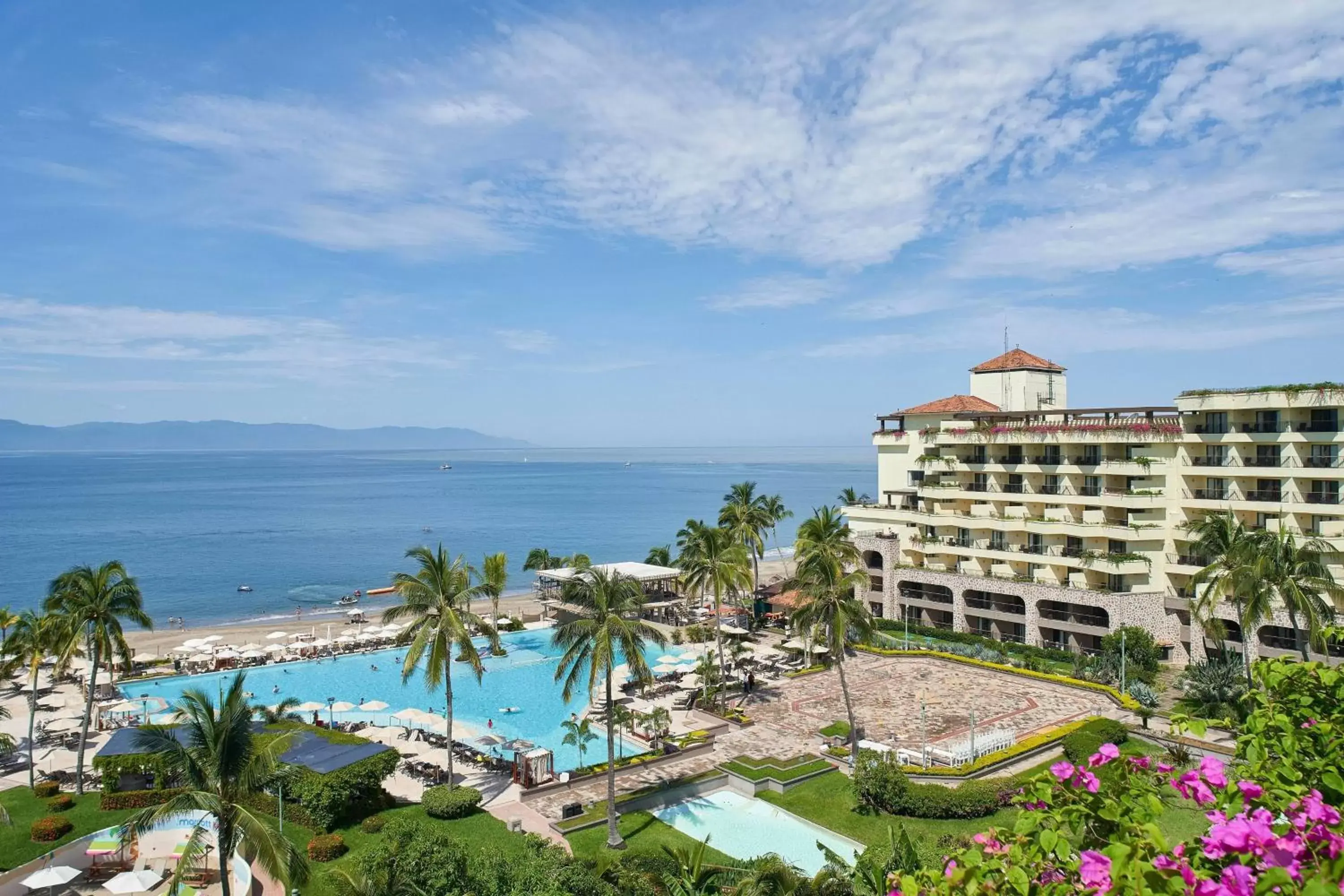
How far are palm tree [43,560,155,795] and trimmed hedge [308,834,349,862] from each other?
10822 mm

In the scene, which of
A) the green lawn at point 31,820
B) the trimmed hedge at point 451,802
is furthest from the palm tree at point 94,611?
the trimmed hedge at point 451,802

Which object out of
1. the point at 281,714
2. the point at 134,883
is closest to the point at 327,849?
the point at 134,883

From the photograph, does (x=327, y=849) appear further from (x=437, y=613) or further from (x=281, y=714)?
(x=281, y=714)

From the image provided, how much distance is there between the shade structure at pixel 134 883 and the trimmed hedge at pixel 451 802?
816cm

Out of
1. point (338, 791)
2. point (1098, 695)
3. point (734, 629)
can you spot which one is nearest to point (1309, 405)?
point (1098, 695)

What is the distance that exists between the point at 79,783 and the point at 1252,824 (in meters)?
38.9

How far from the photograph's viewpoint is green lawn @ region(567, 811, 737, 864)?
86.9ft

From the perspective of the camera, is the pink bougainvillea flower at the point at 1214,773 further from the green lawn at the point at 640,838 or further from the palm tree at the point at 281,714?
the palm tree at the point at 281,714

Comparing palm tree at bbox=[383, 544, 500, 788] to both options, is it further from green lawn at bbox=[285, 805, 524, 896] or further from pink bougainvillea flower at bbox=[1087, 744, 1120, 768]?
pink bougainvillea flower at bbox=[1087, 744, 1120, 768]

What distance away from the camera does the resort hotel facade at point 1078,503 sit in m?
45.0

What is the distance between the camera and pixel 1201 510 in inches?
1907

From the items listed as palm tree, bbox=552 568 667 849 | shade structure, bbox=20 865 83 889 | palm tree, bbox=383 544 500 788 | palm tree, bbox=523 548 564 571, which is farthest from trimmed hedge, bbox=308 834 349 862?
palm tree, bbox=523 548 564 571

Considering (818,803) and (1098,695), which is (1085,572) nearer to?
(1098,695)

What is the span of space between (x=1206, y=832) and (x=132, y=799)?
35.1 m
